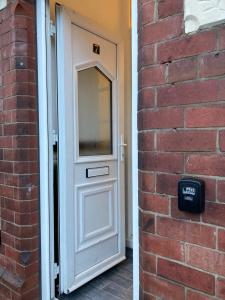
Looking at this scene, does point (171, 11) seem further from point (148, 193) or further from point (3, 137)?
point (3, 137)

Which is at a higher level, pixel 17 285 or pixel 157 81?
pixel 157 81

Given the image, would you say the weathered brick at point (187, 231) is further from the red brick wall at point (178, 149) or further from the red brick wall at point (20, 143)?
the red brick wall at point (20, 143)

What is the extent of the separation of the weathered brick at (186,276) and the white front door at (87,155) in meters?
1.09

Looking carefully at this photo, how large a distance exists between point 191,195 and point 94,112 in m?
1.56

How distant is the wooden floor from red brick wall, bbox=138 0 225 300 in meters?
1.05

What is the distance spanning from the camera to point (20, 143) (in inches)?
72.6

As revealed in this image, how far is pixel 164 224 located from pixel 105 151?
1.42 meters

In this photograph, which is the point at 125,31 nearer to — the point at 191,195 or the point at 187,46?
the point at 187,46

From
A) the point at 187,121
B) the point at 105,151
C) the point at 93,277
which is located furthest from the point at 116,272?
the point at 187,121

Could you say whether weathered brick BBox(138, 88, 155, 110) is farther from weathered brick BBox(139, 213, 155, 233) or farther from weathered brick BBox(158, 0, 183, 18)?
weathered brick BBox(139, 213, 155, 233)

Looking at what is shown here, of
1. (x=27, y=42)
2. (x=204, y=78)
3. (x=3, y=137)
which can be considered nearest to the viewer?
(x=204, y=78)

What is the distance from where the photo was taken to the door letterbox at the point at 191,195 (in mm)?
1014

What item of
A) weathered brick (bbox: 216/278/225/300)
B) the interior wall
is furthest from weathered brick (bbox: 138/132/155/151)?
the interior wall

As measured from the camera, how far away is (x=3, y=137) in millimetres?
1961
